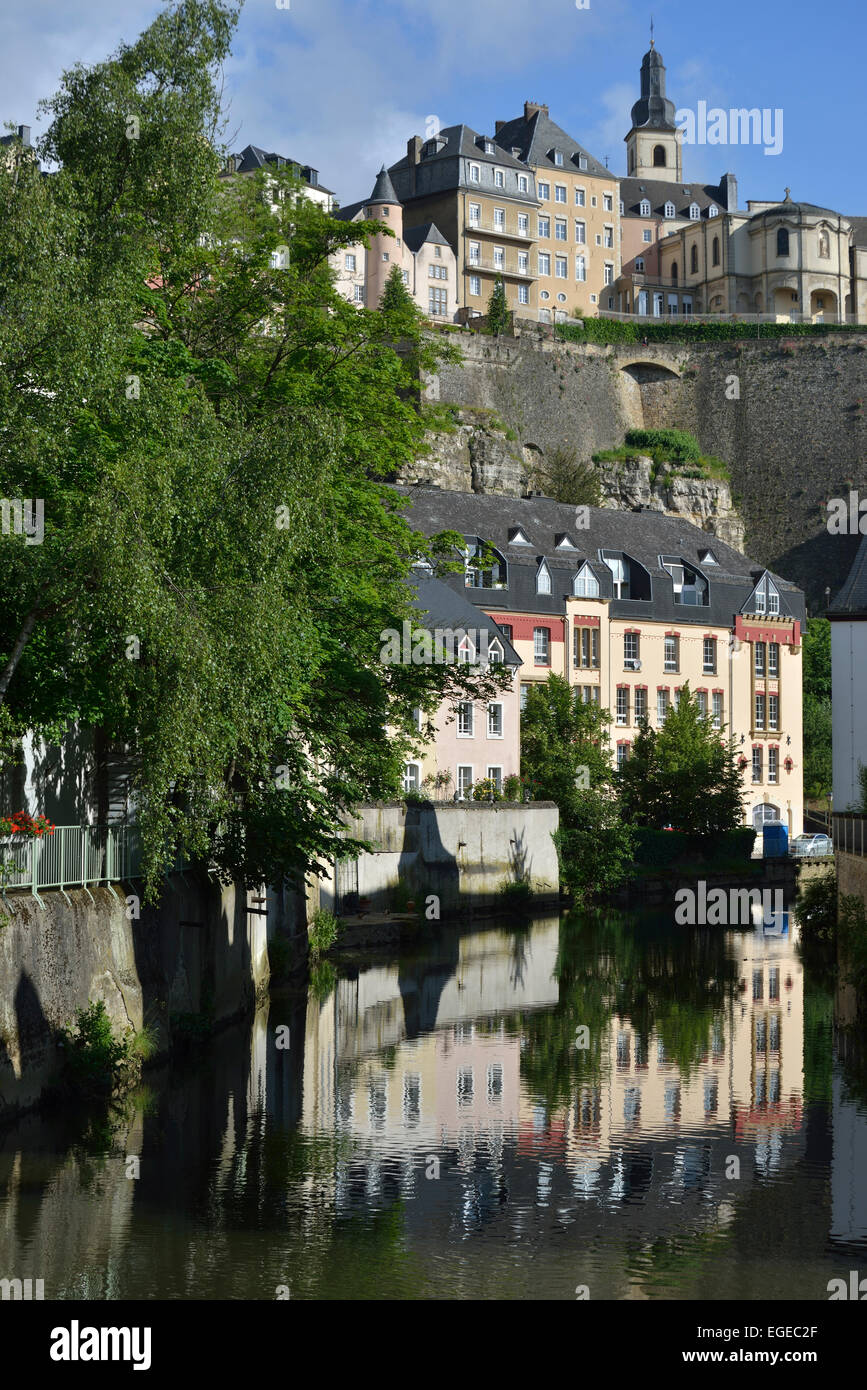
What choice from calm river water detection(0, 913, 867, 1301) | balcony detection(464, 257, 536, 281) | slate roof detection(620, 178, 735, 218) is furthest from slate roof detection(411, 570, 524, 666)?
slate roof detection(620, 178, 735, 218)

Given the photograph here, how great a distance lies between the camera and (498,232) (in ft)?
375

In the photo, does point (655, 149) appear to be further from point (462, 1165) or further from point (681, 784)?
point (462, 1165)

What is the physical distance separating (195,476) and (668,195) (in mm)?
128962

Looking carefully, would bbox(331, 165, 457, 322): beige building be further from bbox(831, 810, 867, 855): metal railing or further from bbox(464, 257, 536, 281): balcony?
bbox(831, 810, 867, 855): metal railing

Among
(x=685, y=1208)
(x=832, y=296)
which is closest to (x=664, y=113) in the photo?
(x=832, y=296)

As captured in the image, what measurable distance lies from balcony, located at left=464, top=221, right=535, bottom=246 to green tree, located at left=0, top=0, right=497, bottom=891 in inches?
3342

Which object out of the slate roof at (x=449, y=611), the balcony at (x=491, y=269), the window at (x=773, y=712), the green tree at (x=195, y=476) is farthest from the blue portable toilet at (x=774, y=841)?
the balcony at (x=491, y=269)

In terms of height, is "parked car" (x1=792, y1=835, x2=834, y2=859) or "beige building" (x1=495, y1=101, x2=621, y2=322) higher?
"beige building" (x1=495, y1=101, x2=621, y2=322)

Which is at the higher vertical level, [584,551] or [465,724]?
[584,551]

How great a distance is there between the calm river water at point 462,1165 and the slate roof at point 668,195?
116 meters

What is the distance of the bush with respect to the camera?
37.4 meters

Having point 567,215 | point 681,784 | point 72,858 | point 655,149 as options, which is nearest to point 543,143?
point 567,215
